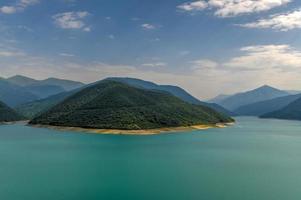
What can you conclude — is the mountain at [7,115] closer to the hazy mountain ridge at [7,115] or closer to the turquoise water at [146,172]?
the hazy mountain ridge at [7,115]

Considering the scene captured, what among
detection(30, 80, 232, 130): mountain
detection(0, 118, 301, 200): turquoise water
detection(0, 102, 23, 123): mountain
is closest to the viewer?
detection(0, 118, 301, 200): turquoise water

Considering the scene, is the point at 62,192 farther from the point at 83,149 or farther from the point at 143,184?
the point at 83,149

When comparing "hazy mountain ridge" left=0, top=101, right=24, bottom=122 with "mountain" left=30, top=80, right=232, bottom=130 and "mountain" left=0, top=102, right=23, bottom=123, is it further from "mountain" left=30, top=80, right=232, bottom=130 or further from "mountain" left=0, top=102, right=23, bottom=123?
"mountain" left=30, top=80, right=232, bottom=130

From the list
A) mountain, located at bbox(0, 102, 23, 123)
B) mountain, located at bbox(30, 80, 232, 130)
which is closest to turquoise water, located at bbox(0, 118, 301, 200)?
mountain, located at bbox(30, 80, 232, 130)

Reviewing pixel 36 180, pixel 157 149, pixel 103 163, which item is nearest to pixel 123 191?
pixel 36 180

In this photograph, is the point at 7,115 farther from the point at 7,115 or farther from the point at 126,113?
the point at 126,113

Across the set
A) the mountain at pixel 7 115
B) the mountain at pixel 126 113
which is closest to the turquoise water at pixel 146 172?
the mountain at pixel 126 113

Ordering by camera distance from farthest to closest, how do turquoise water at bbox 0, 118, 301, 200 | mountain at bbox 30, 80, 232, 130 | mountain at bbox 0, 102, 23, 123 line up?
mountain at bbox 0, 102, 23, 123 → mountain at bbox 30, 80, 232, 130 → turquoise water at bbox 0, 118, 301, 200
